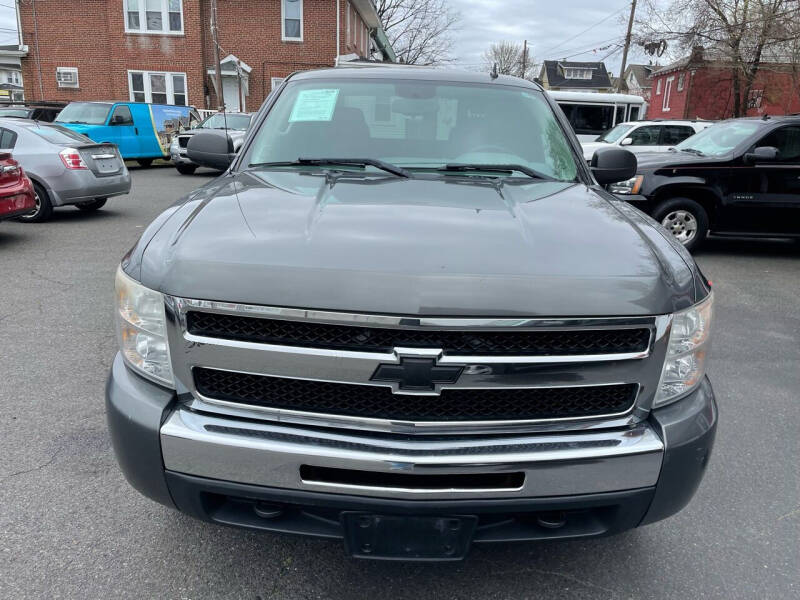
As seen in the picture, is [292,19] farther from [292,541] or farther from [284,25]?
[292,541]

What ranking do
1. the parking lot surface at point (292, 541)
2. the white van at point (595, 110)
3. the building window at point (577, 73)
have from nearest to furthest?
the parking lot surface at point (292, 541) < the white van at point (595, 110) < the building window at point (577, 73)

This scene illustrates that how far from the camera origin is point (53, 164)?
9570 millimetres

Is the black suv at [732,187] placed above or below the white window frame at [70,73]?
below

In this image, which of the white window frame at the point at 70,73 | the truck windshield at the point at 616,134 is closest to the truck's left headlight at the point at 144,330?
the truck windshield at the point at 616,134

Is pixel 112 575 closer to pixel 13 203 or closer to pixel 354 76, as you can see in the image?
pixel 354 76

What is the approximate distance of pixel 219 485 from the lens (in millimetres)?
1872

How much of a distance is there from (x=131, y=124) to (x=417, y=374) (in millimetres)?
18481

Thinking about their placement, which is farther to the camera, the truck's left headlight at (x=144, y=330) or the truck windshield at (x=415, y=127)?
the truck windshield at (x=415, y=127)

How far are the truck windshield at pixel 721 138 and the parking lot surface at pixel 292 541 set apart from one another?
4.85m

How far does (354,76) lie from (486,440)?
2379mm

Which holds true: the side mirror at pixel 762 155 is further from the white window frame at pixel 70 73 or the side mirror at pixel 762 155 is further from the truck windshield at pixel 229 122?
the white window frame at pixel 70 73

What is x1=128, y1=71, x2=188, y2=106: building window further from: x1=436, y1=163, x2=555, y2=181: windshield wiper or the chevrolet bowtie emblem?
the chevrolet bowtie emblem

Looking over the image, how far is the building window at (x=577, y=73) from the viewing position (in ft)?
239

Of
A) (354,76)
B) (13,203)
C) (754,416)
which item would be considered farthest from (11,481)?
(13,203)
